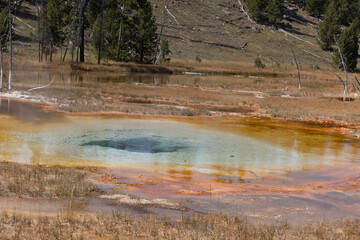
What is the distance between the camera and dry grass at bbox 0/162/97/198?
9602 millimetres

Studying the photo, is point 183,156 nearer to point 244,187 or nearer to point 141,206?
point 244,187

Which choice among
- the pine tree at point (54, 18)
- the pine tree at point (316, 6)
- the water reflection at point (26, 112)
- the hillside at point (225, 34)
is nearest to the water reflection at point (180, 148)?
the water reflection at point (26, 112)

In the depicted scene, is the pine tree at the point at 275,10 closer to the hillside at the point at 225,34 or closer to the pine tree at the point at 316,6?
the hillside at the point at 225,34

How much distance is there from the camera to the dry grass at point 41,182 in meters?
9.60

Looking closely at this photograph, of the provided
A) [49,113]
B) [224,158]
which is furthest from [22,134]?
[224,158]

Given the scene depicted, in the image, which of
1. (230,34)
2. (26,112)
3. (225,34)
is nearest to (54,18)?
(26,112)

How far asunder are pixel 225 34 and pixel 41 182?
324ft

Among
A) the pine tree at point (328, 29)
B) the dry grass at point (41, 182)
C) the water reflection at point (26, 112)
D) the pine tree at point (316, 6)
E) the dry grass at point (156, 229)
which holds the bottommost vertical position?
the water reflection at point (26, 112)

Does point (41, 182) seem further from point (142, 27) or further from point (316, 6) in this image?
point (316, 6)

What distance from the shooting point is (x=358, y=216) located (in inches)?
372

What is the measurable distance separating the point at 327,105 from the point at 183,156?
68.5 ft

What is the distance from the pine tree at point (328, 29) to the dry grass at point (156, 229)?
311ft

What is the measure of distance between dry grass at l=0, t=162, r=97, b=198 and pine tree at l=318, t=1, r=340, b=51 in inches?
3693

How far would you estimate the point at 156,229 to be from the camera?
765 centimetres
